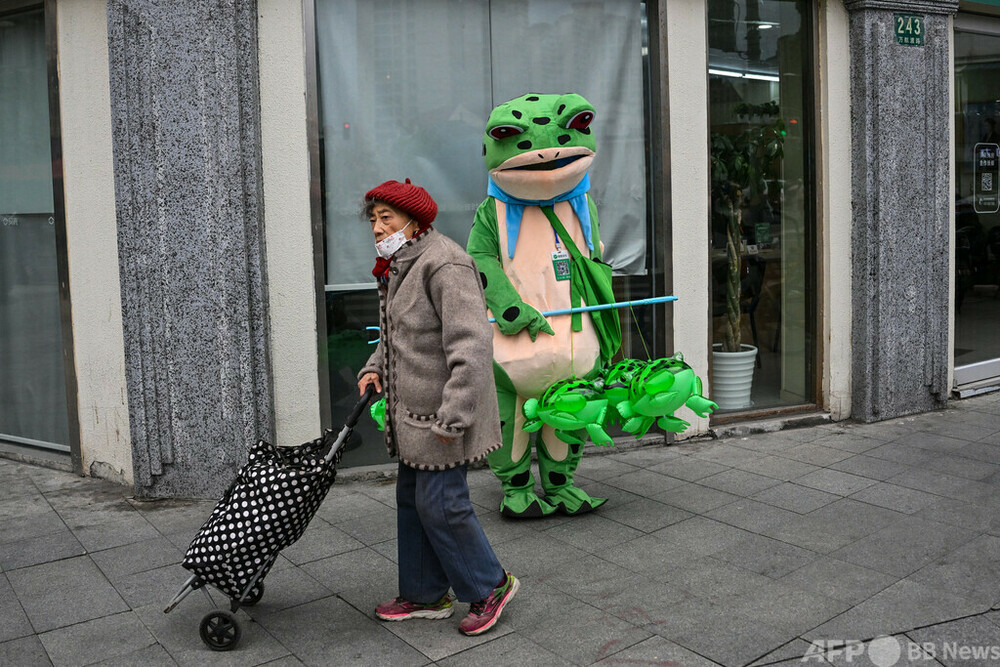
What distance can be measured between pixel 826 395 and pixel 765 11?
2943 mm

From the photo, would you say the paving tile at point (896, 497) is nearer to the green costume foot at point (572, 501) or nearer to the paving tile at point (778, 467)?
the paving tile at point (778, 467)

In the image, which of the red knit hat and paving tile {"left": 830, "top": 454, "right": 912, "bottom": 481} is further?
paving tile {"left": 830, "top": 454, "right": 912, "bottom": 481}

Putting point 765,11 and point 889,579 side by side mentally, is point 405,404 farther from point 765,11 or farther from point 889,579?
point 765,11

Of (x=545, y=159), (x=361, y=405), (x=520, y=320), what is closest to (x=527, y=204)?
(x=545, y=159)

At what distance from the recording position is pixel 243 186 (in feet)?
18.7

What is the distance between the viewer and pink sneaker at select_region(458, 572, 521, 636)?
3875 millimetres

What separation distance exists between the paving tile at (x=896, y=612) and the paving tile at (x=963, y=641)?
0.19ft

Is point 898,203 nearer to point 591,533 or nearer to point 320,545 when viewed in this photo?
point 591,533

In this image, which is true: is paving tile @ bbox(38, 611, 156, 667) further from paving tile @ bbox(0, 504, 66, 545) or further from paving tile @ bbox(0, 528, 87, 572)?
paving tile @ bbox(0, 504, 66, 545)

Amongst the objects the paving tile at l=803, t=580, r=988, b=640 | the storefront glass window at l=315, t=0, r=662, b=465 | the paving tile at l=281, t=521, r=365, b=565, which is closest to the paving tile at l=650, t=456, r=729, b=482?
the storefront glass window at l=315, t=0, r=662, b=465

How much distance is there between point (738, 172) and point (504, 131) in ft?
9.34

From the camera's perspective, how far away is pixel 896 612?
13.1 ft

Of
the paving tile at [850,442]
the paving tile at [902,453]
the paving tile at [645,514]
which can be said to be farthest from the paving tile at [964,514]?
the paving tile at [645,514]

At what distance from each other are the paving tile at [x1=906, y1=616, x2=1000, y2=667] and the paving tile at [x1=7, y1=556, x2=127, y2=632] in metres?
3.31
